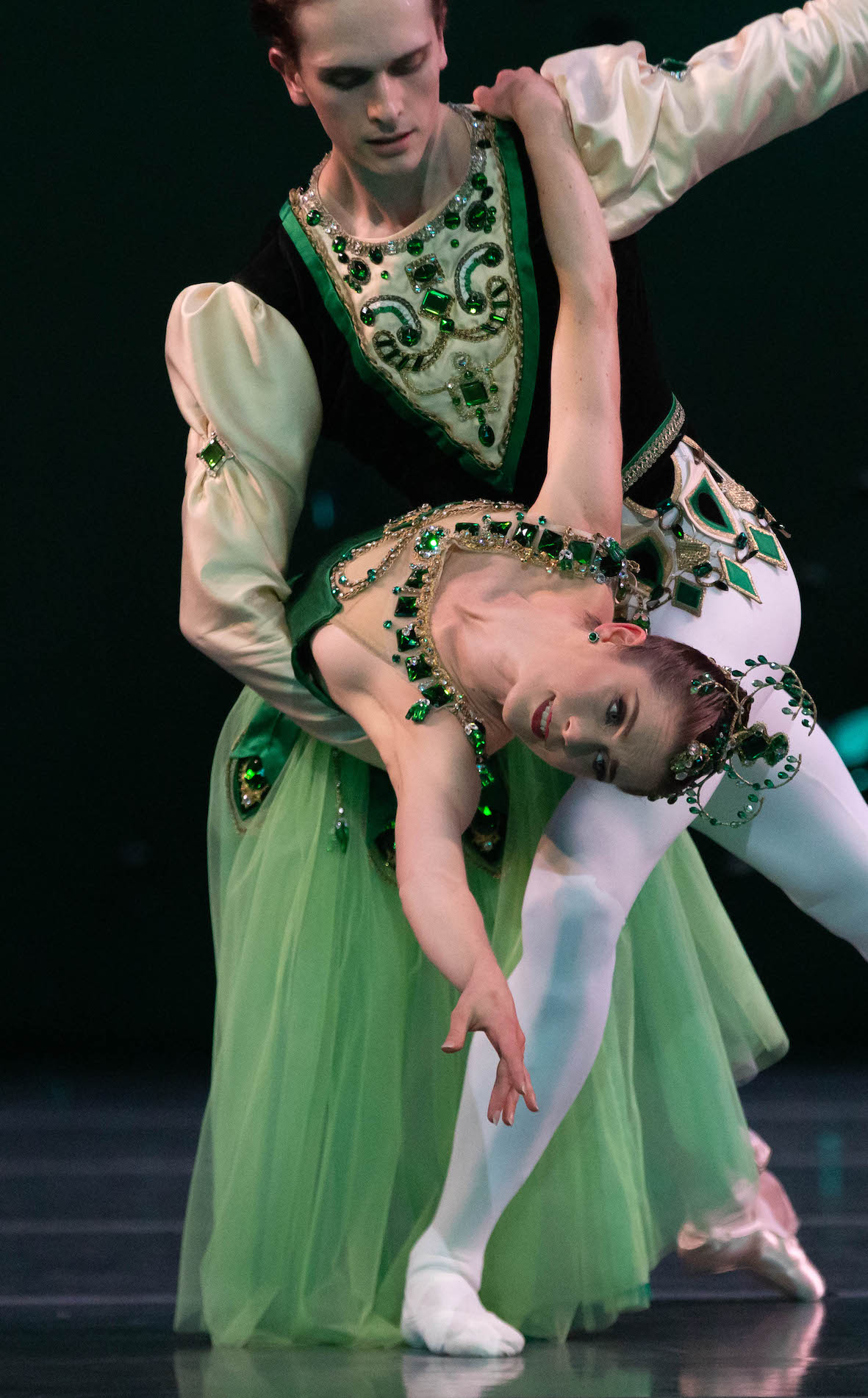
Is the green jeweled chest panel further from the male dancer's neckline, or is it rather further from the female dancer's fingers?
the female dancer's fingers

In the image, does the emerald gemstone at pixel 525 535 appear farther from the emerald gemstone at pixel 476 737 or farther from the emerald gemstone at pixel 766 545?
the emerald gemstone at pixel 766 545

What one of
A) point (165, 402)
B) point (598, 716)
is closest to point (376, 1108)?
point (598, 716)

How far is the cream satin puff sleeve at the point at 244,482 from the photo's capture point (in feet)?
6.70

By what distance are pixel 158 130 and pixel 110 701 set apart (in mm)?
1189

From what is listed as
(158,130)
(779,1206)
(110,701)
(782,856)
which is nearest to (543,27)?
(158,130)

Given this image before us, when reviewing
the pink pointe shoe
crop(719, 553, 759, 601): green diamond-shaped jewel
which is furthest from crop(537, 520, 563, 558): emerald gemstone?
the pink pointe shoe

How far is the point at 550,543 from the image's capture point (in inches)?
75.4

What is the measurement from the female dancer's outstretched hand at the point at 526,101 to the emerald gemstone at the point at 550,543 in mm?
457

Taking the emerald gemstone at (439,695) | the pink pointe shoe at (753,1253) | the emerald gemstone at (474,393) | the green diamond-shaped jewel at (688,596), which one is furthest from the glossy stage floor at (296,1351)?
the emerald gemstone at (474,393)

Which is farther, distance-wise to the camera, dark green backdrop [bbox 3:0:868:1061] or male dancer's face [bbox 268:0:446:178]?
dark green backdrop [bbox 3:0:868:1061]

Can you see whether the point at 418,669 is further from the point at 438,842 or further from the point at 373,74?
the point at 373,74

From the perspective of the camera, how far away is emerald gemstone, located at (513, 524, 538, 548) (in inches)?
75.7

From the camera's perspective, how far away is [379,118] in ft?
6.18

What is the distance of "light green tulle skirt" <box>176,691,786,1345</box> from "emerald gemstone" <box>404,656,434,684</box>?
267 millimetres
